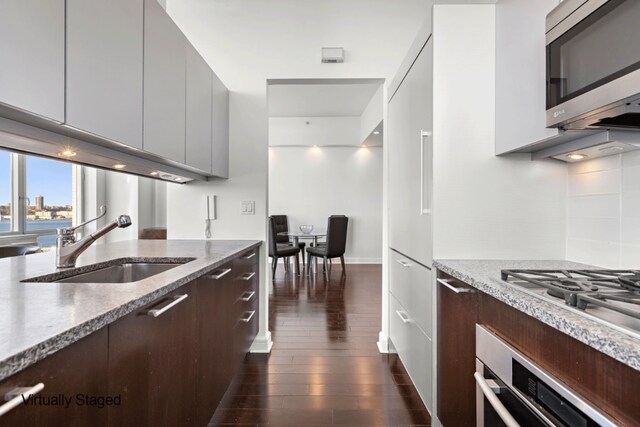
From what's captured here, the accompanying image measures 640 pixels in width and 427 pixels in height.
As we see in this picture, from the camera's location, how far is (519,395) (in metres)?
0.88

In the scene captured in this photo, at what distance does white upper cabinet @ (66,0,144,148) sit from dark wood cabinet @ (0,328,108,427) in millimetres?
731

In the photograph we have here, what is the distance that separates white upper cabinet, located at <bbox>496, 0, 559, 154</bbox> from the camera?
1303 mm

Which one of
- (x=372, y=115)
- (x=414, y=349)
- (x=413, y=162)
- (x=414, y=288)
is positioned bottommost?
(x=414, y=349)

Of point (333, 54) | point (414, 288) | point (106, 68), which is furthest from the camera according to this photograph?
point (333, 54)

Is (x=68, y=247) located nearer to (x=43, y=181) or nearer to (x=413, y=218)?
(x=413, y=218)

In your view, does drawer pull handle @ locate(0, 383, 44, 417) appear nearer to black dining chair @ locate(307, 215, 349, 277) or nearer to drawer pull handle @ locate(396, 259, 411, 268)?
drawer pull handle @ locate(396, 259, 411, 268)

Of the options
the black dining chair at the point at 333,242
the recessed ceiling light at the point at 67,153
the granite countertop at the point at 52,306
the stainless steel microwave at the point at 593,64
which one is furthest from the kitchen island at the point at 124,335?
the black dining chair at the point at 333,242

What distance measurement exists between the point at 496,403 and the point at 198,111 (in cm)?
208

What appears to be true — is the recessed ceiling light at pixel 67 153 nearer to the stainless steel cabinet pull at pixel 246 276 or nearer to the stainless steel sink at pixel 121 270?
the stainless steel sink at pixel 121 270

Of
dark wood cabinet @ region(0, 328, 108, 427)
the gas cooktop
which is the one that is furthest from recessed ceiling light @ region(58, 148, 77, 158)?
the gas cooktop

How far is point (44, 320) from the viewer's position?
0.69m

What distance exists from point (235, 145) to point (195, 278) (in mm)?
1619

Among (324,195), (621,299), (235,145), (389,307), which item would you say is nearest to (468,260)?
(621,299)

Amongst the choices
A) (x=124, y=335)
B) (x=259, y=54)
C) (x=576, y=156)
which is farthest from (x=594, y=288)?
(x=259, y=54)
